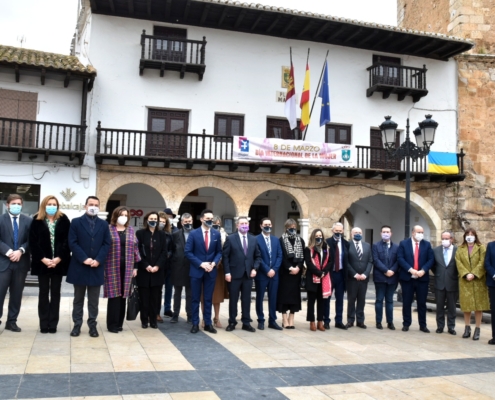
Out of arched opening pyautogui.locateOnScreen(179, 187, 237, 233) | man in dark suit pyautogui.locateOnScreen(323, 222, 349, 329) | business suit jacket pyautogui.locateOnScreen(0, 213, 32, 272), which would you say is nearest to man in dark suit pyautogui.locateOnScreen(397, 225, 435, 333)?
man in dark suit pyautogui.locateOnScreen(323, 222, 349, 329)

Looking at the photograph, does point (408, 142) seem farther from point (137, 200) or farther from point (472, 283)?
point (137, 200)

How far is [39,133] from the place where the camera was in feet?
50.6

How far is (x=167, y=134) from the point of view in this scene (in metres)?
16.0

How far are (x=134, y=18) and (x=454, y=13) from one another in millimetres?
12193

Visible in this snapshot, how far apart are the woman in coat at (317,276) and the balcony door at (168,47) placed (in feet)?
33.8

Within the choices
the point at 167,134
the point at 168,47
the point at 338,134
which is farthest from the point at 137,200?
the point at 338,134

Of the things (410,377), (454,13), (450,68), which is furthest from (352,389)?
(454,13)

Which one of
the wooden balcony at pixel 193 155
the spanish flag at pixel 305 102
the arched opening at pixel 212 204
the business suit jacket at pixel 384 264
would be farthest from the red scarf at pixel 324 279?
the arched opening at pixel 212 204

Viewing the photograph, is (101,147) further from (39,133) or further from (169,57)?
(169,57)

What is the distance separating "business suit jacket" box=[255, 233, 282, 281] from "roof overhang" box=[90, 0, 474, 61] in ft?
34.8

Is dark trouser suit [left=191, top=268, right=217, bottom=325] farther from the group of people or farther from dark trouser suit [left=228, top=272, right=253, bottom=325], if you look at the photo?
dark trouser suit [left=228, top=272, right=253, bottom=325]

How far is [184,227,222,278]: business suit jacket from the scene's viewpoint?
7.46 metres

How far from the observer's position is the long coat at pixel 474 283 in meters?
7.78

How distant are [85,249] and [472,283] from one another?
568 cm
